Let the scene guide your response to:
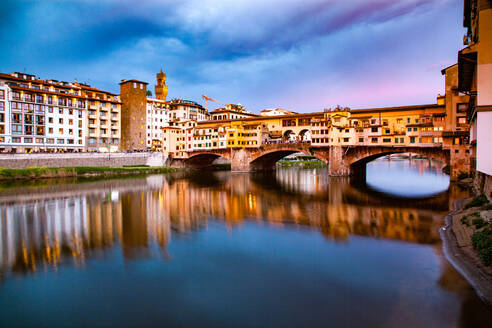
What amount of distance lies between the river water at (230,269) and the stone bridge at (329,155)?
17.9m

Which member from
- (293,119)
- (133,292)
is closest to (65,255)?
(133,292)

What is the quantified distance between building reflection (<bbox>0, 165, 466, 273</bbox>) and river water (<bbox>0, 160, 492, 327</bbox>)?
119 millimetres

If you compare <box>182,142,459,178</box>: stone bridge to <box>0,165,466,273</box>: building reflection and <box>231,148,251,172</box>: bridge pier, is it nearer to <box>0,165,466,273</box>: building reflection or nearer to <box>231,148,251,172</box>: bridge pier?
<box>231,148,251,172</box>: bridge pier

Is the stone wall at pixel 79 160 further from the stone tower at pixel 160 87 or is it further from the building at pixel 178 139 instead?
the stone tower at pixel 160 87

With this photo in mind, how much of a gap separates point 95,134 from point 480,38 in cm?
6201

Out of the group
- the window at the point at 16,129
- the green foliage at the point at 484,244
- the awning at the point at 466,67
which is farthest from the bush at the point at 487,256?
the window at the point at 16,129

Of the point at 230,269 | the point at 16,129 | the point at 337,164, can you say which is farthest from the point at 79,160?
the point at 230,269

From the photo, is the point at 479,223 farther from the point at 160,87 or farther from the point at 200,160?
the point at 160,87

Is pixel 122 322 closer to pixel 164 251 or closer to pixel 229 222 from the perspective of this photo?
pixel 164 251

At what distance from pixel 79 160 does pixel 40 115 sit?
11.5 m

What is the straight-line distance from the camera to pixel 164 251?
1414 centimetres

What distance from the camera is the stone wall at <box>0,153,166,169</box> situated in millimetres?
43469

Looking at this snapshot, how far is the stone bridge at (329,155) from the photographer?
39938 millimetres

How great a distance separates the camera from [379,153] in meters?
42.9
